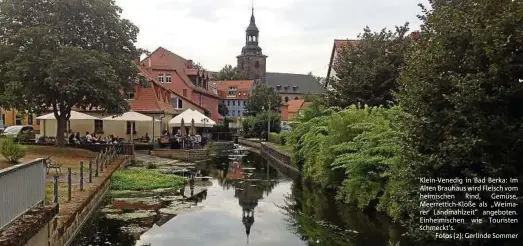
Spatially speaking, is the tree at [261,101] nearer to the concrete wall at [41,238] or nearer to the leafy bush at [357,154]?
the leafy bush at [357,154]

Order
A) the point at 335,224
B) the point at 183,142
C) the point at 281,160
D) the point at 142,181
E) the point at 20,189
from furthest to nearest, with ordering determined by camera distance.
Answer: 1. the point at 281,160
2. the point at 183,142
3. the point at 142,181
4. the point at 335,224
5. the point at 20,189

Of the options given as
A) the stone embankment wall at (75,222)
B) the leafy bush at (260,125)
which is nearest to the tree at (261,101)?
the leafy bush at (260,125)

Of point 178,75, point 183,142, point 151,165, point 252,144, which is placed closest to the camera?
point 151,165

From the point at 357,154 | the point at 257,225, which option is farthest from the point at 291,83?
the point at 257,225

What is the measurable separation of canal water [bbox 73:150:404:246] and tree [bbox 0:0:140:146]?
10.2 m

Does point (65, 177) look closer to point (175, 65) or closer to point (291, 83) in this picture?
point (175, 65)

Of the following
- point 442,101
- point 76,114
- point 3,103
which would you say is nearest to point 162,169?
point 3,103

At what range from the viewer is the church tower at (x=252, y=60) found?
12975 centimetres

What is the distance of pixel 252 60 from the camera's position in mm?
133750

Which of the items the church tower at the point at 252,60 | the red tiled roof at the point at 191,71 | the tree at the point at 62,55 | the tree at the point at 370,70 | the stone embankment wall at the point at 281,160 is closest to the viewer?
the tree at the point at 62,55

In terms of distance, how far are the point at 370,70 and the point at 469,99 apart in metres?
20.6

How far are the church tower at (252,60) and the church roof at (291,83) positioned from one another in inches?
281

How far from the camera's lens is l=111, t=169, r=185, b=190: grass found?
22078 mm

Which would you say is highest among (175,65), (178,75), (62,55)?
(175,65)
